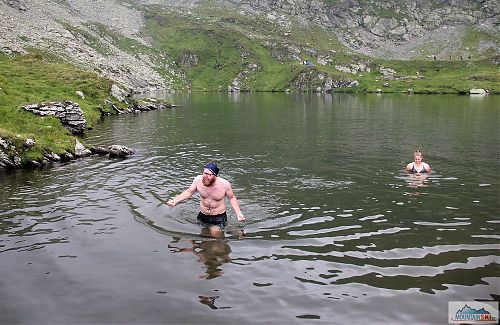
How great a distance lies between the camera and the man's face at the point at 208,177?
16781 millimetres

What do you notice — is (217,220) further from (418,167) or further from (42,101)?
(42,101)

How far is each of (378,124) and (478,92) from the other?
132165 millimetres

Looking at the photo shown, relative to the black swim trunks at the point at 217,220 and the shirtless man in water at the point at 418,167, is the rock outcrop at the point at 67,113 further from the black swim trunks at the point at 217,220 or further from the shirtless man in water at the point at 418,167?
the shirtless man in water at the point at 418,167

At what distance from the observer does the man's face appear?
55.1 ft

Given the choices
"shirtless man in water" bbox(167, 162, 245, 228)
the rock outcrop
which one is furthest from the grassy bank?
"shirtless man in water" bbox(167, 162, 245, 228)

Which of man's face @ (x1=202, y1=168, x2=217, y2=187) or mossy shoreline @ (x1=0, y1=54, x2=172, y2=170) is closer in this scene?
man's face @ (x1=202, y1=168, x2=217, y2=187)

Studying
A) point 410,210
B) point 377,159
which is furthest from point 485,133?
point 410,210

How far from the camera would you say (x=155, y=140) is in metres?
46.2

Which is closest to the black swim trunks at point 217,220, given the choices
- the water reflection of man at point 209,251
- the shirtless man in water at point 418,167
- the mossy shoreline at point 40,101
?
the water reflection of man at point 209,251

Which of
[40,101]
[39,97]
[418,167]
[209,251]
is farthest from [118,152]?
[39,97]

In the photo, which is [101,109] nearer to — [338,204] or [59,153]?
[59,153]

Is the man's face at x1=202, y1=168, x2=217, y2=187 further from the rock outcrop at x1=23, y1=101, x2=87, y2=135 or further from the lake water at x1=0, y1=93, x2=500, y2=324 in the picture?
the rock outcrop at x1=23, y1=101, x2=87, y2=135

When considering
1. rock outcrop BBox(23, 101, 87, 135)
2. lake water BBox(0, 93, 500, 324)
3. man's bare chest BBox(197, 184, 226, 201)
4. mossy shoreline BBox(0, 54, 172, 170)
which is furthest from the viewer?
rock outcrop BBox(23, 101, 87, 135)

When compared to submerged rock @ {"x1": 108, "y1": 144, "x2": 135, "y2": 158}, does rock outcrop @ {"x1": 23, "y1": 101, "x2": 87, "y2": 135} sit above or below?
above
